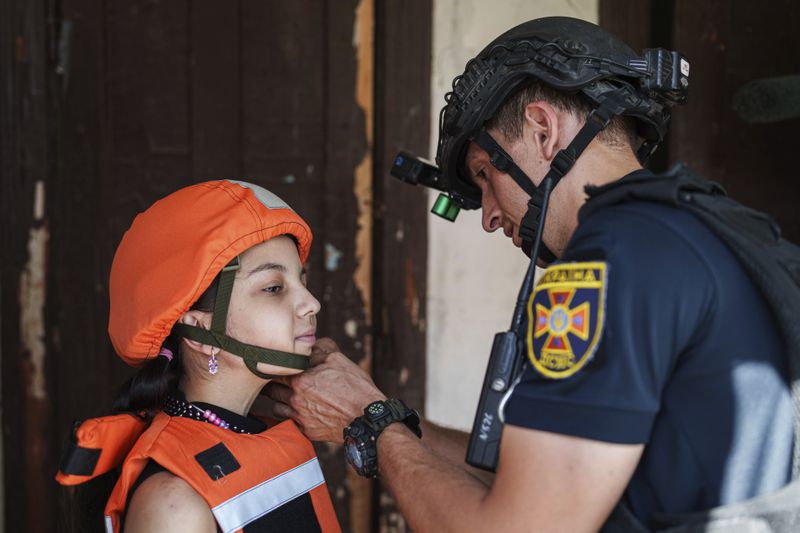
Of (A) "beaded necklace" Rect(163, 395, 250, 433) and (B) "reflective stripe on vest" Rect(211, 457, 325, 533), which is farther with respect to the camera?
(A) "beaded necklace" Rect(163, 395, 250, 433)

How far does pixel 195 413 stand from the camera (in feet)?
5.61

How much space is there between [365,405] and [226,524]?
1.26 feet

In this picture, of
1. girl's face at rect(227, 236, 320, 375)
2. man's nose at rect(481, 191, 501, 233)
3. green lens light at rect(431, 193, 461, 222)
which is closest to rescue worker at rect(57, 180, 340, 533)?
girl's face at rect(227, 236, 320, 375)

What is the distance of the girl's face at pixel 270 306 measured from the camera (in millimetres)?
1692

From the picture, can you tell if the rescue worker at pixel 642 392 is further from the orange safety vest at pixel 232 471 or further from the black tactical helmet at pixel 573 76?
the orange safety vest at pixel 232 471

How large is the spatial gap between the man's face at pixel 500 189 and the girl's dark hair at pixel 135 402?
1.99 ft

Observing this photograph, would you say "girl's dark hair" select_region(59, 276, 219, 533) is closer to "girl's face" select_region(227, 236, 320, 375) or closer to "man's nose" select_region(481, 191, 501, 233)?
"girl's face" select_region(227, 236, 320, 375)

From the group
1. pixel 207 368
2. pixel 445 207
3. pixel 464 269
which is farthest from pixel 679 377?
pixel 464 269

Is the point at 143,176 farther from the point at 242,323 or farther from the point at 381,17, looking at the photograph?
the point at 242,323

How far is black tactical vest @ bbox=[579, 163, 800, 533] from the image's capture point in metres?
1.13

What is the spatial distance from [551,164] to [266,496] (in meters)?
0.90

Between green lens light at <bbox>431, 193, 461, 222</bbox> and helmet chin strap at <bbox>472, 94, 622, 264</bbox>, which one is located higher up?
helmet chin strap at <bbox>472, 94, 622, 264</bbox>

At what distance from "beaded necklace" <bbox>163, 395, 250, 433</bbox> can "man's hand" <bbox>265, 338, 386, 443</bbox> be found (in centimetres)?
16

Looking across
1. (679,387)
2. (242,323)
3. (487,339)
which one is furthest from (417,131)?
(679,387)
